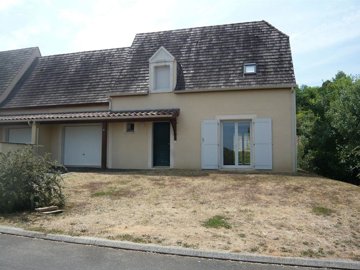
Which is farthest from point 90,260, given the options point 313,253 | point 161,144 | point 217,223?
point 161,144

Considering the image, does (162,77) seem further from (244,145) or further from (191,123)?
(244,145)

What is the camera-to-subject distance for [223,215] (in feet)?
28.3

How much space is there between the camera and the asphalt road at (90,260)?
558cm

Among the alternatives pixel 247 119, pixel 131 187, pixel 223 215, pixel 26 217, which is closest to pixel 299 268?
pixel 223 215

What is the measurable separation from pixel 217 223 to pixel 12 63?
2077cm

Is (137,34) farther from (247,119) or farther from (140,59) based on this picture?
(247,119)

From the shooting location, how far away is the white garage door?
64.7ft

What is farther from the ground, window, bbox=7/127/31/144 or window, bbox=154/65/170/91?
window, bbox=154/65/170/91

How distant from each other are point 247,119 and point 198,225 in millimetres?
10046

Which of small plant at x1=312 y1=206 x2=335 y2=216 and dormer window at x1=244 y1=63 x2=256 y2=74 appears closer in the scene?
small plant at x1=312 y1=206 x2=335 y2=216

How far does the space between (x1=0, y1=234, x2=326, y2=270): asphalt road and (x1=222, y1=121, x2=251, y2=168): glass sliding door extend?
448 inches

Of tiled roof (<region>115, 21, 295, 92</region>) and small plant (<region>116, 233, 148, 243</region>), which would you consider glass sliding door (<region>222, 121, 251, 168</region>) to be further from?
small plant (<region>116, 233, 148, 243</region>)

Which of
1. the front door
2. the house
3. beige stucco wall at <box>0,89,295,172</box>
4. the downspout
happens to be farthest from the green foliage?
the front door

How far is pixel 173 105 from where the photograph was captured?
715 inches
